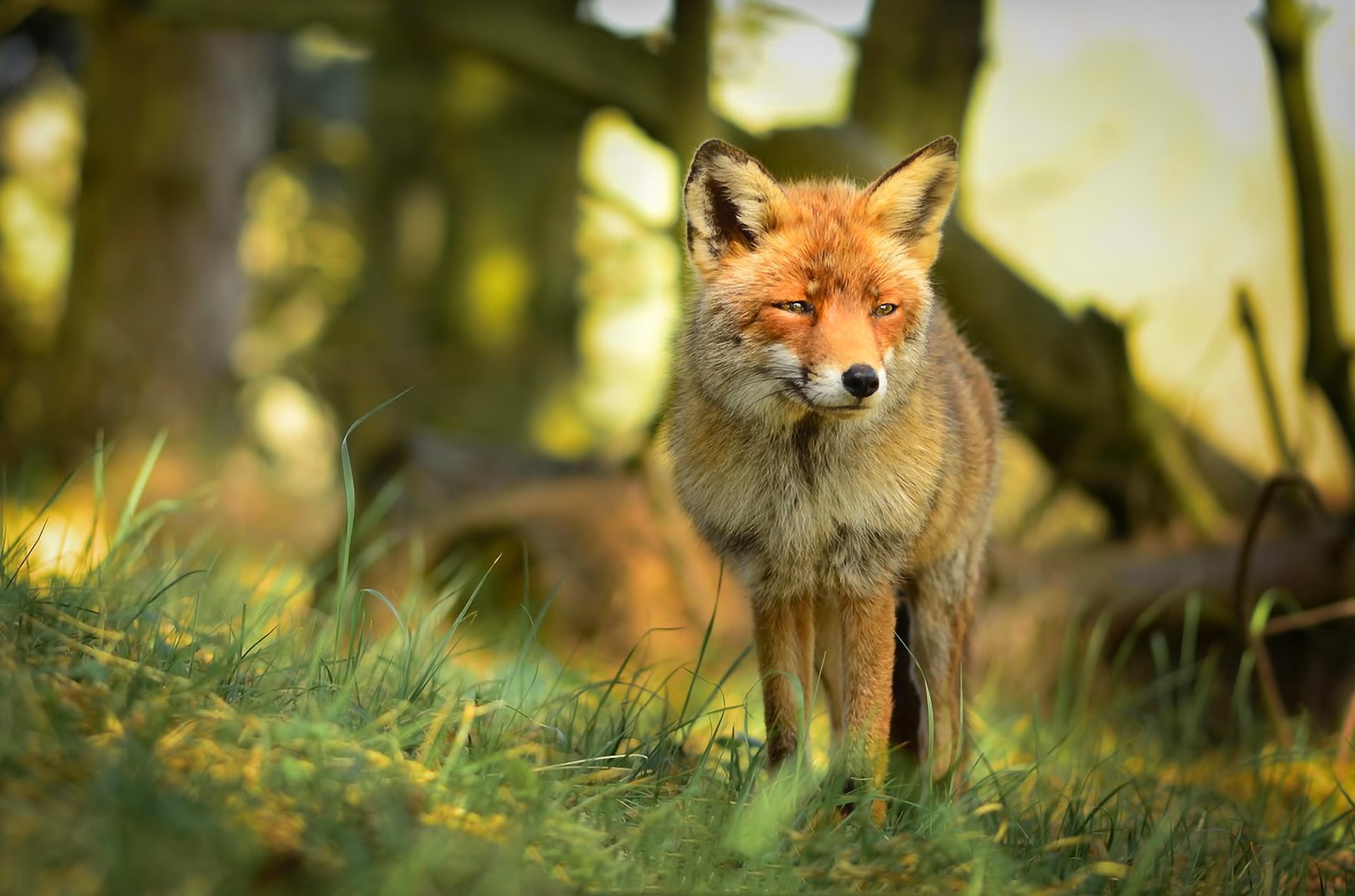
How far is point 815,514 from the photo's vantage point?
327 cm

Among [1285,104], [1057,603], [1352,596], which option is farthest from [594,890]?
[1285,104]

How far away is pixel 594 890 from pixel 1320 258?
566 centimetres

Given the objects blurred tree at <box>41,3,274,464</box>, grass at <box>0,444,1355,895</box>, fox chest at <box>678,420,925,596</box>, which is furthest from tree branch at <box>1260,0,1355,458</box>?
blurred tree at <box>41,3,274,464</box>

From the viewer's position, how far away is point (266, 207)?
53.4ft

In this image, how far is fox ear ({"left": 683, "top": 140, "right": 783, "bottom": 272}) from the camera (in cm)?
325

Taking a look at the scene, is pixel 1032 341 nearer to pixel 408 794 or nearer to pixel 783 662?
pixel 783 662

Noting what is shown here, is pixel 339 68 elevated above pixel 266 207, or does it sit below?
above

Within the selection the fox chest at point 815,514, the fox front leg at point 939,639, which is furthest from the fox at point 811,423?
the fox front leg at point 939,639

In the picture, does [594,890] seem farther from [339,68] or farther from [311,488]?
[339,68]

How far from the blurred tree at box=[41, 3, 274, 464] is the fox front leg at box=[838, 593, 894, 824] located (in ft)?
24.0

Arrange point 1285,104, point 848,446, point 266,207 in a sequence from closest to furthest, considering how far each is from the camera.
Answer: point 848,446
point 1285,104
point 266,207

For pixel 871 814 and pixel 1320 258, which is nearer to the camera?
pixel 871 814

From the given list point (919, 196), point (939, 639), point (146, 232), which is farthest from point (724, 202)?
point (146, 232)

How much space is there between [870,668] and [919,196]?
1344 millimetres
